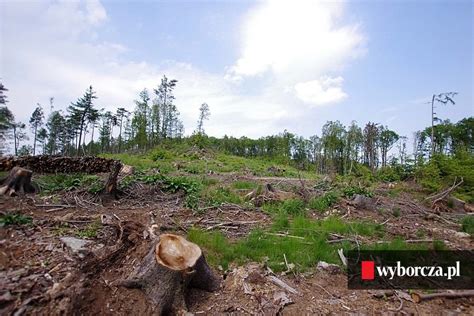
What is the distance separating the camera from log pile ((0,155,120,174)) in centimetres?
1010

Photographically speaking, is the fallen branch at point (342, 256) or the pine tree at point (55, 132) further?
the pine tree at point (55, 132)

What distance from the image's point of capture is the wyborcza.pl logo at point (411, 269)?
12.0ft

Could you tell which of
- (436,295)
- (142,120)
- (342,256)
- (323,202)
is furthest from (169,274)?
(142,120)

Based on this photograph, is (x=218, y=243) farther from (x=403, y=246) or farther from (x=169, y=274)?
(x=403, y=246)

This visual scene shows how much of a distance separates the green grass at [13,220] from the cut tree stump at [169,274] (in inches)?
91.9

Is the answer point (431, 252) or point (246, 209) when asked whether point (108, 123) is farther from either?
point (431, 252)

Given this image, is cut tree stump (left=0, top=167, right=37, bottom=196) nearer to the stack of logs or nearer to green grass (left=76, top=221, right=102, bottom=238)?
the stack of logs

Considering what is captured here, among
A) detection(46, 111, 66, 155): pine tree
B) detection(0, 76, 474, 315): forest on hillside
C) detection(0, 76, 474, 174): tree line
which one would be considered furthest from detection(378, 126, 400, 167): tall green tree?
detection(46, 111, 66, 155): pine tree

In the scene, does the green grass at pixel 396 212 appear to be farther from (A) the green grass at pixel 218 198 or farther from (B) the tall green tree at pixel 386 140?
(B) the tall green tree at pixel 386 140

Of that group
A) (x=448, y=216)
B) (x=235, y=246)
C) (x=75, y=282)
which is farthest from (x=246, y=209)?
(x=448, y=216)

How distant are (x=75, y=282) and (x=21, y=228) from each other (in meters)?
1.93

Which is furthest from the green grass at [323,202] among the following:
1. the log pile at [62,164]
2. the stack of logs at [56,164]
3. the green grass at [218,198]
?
the log pile at [62,164]

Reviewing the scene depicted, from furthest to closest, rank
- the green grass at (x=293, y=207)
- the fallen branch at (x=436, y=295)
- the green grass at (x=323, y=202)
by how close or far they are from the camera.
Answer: the green grass at (x=323, y=202) → the green grass at (x=293, y=207) → the fallen branch at (x=436, y=295)

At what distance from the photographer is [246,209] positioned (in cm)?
678
